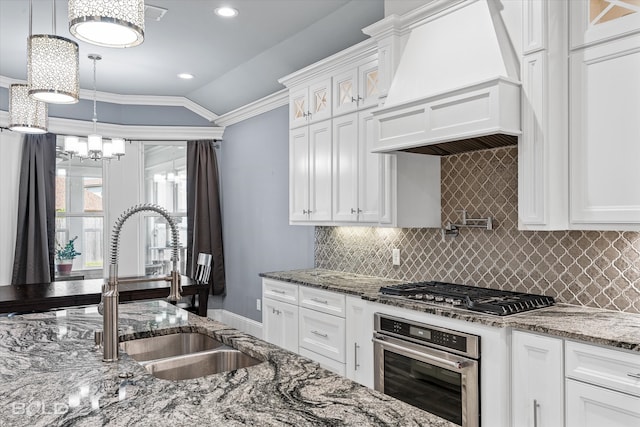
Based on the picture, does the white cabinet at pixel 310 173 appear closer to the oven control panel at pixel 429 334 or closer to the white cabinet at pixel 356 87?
the white cabinet at pixel 356 87

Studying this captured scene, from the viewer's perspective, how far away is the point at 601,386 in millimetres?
1955

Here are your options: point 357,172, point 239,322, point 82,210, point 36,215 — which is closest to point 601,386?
point 357,172

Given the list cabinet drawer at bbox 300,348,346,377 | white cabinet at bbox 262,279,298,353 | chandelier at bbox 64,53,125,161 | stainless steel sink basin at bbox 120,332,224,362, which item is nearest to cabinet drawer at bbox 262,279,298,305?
white cabinet at bbox 262,279,298,353

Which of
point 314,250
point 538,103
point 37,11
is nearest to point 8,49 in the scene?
point 37,11

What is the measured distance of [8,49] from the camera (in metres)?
4.40

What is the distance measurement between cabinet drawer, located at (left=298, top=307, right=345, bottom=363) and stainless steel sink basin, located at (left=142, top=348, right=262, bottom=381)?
1555mm

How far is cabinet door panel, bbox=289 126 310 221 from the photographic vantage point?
4070mm

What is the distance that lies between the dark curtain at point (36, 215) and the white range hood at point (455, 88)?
13.9 feet

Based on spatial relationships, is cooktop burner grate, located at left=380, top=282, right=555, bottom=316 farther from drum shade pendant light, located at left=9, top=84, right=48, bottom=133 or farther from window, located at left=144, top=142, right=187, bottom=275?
window, located at left=144, top=142, right=187, bottom=275

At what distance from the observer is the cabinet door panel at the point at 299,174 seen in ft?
13.4

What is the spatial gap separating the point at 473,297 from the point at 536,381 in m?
0.60

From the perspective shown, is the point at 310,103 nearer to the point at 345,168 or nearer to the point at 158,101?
the point at 345,168

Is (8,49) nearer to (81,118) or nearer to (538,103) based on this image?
(81,118)

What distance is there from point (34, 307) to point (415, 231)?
273 centimetres
